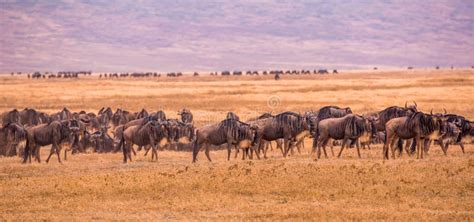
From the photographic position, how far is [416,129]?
21766mm

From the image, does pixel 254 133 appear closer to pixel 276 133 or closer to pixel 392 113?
pixel 276 133

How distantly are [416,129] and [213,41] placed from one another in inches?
6097

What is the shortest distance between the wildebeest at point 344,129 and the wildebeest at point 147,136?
4.60 metres

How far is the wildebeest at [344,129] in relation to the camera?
898 inches

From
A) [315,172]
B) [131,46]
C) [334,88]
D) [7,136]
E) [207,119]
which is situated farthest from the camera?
[131,46]

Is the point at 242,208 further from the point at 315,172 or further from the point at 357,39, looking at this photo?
the point at 357,39

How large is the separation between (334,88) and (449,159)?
44922 millimetres

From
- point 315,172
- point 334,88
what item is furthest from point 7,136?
point 334,88

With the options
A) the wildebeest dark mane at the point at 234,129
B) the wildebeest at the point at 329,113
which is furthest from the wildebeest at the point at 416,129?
the wildebeest at the point at 329,113

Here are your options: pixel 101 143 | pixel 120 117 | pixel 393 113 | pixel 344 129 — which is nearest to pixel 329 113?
pixel 393 113

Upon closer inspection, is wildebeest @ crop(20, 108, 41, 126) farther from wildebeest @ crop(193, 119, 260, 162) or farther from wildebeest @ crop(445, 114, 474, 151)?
wildebeest @ crop(445, 114, 474, 151)


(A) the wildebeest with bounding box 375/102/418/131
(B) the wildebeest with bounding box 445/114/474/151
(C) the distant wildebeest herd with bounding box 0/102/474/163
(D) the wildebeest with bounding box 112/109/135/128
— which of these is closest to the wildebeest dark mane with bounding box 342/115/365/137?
(C) the distant wildebeest herd with bounding box 0/102/474/163

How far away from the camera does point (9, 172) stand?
22.0 metres

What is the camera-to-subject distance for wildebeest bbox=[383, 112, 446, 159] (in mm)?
21766
